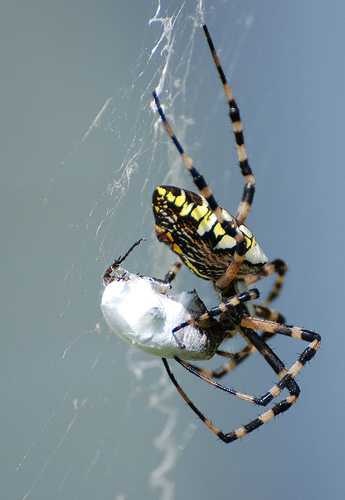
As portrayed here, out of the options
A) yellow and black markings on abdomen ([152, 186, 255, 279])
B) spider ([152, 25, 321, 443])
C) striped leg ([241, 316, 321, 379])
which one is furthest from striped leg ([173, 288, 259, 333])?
striped leg ([241, 316, 321, 379])

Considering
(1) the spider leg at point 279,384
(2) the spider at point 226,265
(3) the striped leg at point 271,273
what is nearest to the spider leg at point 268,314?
(2) the spider at point 226,265

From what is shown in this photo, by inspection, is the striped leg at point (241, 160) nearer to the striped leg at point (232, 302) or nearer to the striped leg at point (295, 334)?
the striped leg at point (232, 302)

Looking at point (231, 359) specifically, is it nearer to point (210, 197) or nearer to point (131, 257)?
point (131, 257)

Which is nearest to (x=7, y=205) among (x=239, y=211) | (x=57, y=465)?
(x=57, y=465)

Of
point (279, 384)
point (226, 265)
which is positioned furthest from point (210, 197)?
point (279, 384)

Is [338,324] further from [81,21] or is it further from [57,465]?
[57,465]

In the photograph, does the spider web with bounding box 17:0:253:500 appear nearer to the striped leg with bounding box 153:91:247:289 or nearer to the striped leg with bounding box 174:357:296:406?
the striped leg with bounding box 153:91:247:289
